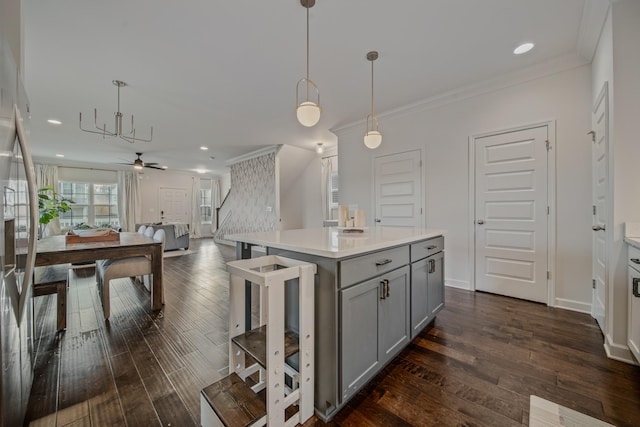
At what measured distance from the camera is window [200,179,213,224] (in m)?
10.1

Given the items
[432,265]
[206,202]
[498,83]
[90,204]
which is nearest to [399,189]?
[498,83]

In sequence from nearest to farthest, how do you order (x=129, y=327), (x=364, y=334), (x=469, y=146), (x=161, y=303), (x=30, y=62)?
(x=364, y=334) → (x=129, y=327) → (x=30, y=62) → (x=161, y=303) → (x=469, y=146)

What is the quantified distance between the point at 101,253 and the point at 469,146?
4364 millimetres

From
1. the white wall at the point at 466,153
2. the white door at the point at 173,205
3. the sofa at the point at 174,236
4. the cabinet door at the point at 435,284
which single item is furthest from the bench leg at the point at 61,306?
the white door at the point at 173,205

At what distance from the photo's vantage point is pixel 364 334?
4.63ft

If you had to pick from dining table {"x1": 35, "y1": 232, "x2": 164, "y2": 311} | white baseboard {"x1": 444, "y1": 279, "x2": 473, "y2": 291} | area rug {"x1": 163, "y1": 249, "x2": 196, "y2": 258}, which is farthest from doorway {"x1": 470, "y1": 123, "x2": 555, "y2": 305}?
area rug {"x1": 163, "y1": 249, "x2": 196, "y2": 258}

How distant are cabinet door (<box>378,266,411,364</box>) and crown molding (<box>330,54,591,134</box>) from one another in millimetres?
2723

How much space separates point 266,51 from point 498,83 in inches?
107

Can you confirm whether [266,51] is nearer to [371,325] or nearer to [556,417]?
[371,325]

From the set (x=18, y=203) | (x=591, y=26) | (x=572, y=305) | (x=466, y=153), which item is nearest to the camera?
(x=18, y=203)

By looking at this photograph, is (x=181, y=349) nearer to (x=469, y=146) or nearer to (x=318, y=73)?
(x=318, y=73)

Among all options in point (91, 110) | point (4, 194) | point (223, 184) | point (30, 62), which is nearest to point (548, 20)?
point (4, 194)

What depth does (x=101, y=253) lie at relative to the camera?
2.45 metres

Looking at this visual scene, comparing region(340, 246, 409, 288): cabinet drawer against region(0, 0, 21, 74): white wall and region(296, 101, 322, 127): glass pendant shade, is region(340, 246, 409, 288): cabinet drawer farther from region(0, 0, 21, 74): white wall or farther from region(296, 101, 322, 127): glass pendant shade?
region(0, 0, 21, 74): white wall
